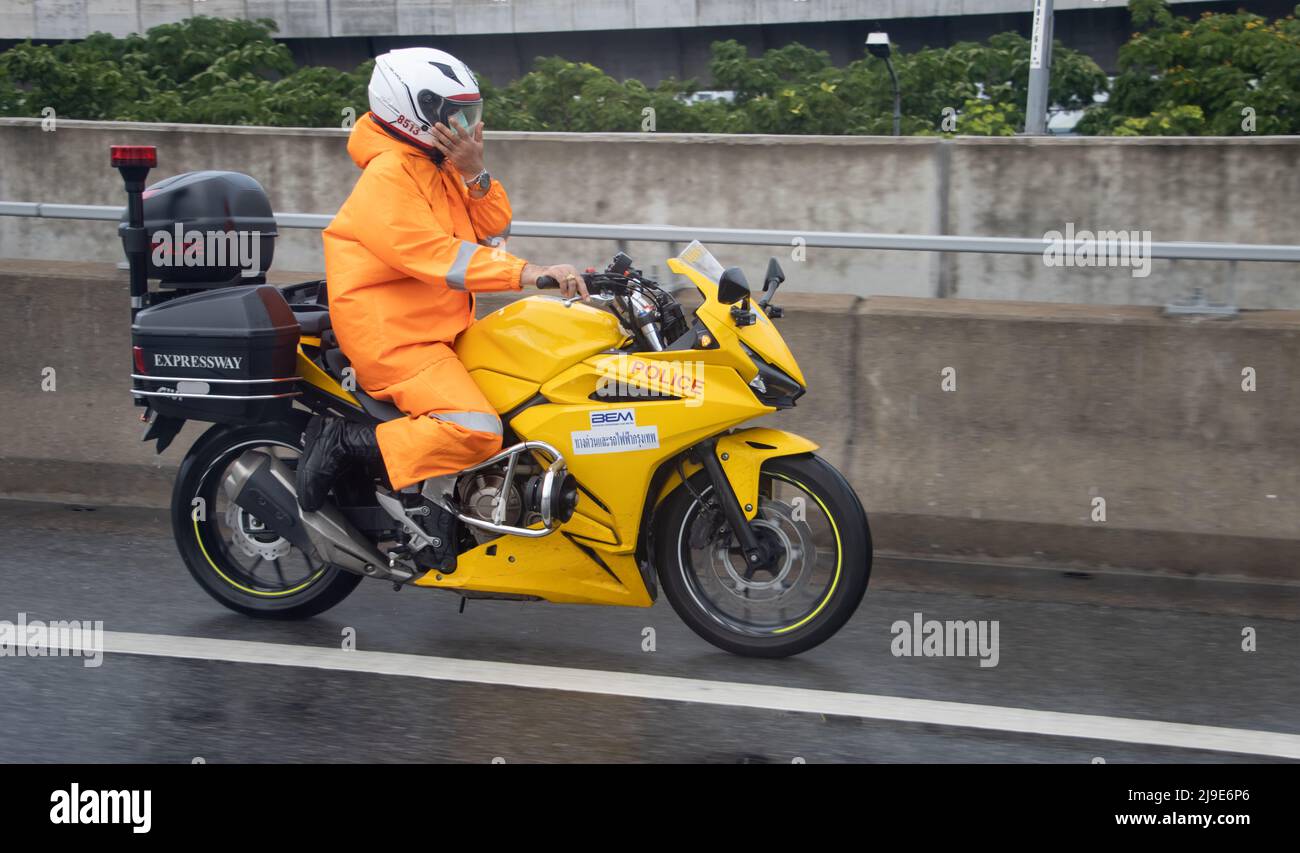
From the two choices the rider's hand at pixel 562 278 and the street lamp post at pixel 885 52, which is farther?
the street lamp post at pixel 885 52

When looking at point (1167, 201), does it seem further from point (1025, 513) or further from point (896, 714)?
point (896, 714)

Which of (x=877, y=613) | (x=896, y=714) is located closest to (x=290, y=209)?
(x=877, y=613)

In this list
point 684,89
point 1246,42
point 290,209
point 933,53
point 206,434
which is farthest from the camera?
point 684,89

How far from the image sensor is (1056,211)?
41.7 feet

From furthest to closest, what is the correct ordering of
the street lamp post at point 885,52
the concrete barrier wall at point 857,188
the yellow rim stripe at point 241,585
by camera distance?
the street lamp post at point 885,52
the concrete barrier wall at point 857,188
the yellow rim stripe at point 241,585

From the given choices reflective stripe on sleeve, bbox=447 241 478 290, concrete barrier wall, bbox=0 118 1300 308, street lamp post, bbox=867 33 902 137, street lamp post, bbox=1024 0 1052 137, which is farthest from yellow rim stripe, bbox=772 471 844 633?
street lamp post, bbox=867 33 902 137

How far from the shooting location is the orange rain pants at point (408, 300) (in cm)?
536

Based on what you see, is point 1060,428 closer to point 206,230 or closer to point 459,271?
point 459,271

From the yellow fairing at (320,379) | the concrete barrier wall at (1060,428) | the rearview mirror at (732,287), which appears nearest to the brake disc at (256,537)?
the yellow fairing at (320,379)

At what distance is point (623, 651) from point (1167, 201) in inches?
329

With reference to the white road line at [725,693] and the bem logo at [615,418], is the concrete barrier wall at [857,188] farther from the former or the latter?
the white road line at [725,693]

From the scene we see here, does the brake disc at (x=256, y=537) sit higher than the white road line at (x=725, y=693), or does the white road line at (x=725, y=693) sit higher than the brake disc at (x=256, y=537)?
the brake disc at (x=256, y=537)

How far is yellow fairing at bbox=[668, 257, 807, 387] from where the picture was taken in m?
5.37

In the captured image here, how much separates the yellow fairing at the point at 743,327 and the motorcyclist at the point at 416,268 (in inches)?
16.7
